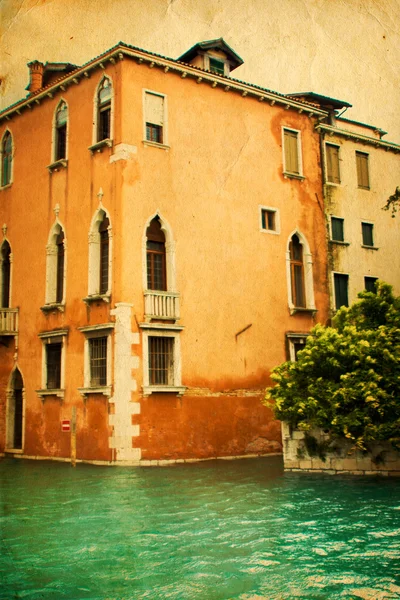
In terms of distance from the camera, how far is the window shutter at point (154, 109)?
63.0ft

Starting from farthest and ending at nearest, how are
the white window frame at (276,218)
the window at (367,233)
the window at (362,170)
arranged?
the window at (362,170) < the window at (367,233) < the white window frame at (276,218)

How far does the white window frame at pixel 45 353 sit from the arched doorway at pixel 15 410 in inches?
53.7

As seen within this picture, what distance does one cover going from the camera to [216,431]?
61.8 ft

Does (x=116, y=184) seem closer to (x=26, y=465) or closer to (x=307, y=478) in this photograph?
(x=26, y=465)

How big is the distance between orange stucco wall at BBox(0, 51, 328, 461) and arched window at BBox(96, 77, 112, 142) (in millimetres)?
289

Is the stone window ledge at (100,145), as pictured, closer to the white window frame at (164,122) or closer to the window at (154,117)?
the white window frame at (164,122)

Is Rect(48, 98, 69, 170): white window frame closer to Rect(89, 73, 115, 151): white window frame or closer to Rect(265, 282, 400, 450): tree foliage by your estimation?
Rect(89, 73, 115, 151): white window frame

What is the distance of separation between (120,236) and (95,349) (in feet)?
10.2

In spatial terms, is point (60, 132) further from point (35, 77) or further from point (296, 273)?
point (296, 273)

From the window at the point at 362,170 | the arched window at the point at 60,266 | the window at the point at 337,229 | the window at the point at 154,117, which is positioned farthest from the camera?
the window at the point at 362,170

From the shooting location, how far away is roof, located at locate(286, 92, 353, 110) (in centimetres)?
2489

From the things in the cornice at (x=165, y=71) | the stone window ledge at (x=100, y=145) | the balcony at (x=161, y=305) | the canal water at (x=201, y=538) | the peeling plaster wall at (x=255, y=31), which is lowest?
the canal water at (x=201, y=538)

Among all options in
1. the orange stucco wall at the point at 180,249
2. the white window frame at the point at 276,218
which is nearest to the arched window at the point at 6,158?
the orange stucco wall at the point at 180,249

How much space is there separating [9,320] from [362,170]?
1332cm
